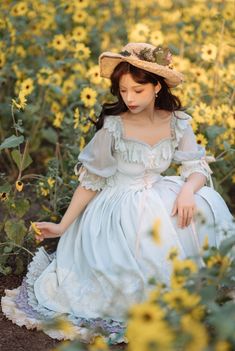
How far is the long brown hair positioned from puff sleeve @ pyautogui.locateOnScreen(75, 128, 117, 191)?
0.25ft

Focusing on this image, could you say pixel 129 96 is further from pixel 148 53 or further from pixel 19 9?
pixel 19 9

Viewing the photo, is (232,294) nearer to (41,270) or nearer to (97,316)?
(97,316)

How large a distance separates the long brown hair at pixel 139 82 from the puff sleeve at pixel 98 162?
3.1 inches

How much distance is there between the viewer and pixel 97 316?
2402 millimetres

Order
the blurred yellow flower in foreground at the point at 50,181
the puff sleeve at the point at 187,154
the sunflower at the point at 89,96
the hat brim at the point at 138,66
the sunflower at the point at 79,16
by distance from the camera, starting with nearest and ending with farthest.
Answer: the hat brim at the point at 138,66, the puff sleeve at the point at 187,154, the blurred yellow flower in foreground at the point at 50,181, the sunflower at the point at 89,96, the sunflower at the point at 79,16

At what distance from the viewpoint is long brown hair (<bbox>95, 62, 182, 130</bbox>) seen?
242cm

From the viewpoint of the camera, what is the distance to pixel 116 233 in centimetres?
246

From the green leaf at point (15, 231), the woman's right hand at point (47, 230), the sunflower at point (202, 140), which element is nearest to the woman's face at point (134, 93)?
the woman's right hand at point (47, 230)

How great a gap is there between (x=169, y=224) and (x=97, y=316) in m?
0.39

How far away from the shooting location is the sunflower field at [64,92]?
2883 mm

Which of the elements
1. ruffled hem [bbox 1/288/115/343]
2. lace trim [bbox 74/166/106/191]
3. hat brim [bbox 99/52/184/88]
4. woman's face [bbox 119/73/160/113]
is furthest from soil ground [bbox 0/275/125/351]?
hat brim [bbox 99/52/184/88]

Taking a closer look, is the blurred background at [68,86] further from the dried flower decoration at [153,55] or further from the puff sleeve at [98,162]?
the dried flower decoration at [153,55]

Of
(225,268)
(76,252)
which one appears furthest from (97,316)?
(225,268)

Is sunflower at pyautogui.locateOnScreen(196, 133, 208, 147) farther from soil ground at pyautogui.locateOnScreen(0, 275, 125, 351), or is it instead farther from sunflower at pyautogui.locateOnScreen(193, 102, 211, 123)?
soil ground at pyautogui.locateOnScreen(0, 275, 125, 351)
